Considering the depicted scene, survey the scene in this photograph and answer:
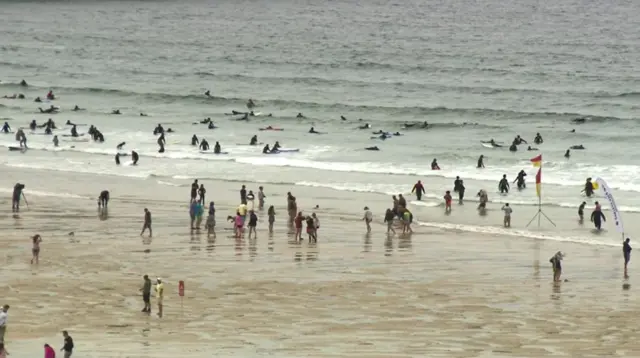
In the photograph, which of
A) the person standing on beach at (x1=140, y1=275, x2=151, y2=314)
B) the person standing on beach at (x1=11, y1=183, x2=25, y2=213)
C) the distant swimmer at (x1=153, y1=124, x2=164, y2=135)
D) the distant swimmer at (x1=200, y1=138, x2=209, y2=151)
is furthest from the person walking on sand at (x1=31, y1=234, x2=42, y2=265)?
the distant swimmer at (x1=153, y1=124, x2=164, y2=135)

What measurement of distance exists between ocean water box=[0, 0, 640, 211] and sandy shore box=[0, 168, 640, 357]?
9.17m

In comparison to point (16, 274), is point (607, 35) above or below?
above

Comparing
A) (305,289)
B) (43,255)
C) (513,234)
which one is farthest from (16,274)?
(513,234)

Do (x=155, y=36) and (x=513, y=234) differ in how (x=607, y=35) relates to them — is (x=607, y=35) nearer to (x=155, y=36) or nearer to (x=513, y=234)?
(x=155, y=36)

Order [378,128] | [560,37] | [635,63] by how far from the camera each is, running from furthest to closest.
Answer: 1. [560,37]
2. [635,63]
3. [378,128]

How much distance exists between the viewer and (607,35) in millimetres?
127500

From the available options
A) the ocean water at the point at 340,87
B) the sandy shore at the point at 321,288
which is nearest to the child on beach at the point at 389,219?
the sandy shore at the point at 321,288

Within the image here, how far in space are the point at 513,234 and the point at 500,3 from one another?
455ft

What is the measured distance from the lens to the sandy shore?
25.8 m

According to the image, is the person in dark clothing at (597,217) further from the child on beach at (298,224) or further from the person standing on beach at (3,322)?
the person standing on beach at (3,322)

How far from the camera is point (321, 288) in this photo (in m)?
30.6

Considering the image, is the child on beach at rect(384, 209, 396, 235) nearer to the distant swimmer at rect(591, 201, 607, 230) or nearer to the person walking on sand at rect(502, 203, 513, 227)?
the person walking on sand at rect(502, 203, 513, 227)

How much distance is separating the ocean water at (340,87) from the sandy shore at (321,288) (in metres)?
9.17

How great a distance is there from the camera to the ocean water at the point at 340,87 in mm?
56062
